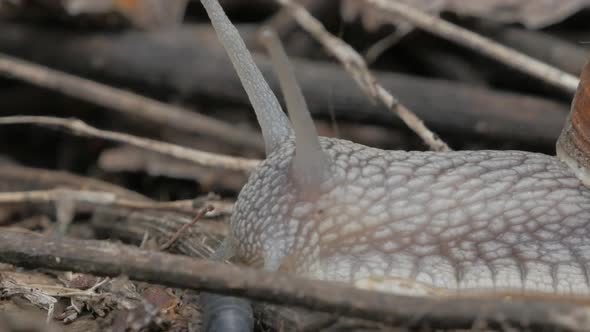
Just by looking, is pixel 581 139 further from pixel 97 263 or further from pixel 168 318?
pixel 97 263

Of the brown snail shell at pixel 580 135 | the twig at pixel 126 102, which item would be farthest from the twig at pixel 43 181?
the brown snail shell at pixel 580 135

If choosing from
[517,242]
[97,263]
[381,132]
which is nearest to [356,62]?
[381,132]

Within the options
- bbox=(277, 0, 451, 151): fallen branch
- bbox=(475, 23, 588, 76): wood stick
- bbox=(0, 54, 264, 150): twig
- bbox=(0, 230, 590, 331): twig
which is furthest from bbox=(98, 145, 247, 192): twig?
bbox=(0, 230, 590, 331): twig

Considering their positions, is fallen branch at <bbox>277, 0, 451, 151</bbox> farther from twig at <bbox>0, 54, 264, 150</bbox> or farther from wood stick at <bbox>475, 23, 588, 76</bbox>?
wood stick at <bbox>475, 23, 588, 76</bbox>

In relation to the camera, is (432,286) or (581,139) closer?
(432,286)

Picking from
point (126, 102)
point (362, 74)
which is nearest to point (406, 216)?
point (362, 74)

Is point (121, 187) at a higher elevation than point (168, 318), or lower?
lower

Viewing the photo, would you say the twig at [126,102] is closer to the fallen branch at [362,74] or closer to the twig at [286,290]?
the fallen branch at [362,74]

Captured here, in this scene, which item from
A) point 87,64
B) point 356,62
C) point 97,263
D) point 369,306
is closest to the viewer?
point 369,306
